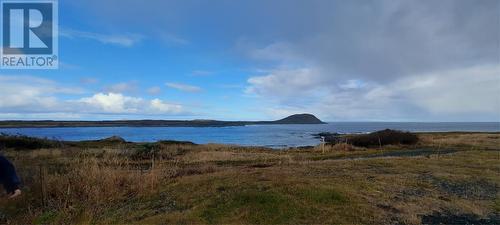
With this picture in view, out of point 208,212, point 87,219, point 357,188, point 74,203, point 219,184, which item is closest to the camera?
point 87,219

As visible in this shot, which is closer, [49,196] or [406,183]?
[49,196]

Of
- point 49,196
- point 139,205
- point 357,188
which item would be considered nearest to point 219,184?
point 139,205

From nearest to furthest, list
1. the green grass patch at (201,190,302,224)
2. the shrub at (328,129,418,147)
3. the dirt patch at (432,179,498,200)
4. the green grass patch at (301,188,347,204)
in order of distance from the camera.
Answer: the green grass patch at (201,190,302,224)
the green grass patch at (301,188,347,204)
the dirt patch at (432,179,498,200)
the shrub at (328,129,418,147)

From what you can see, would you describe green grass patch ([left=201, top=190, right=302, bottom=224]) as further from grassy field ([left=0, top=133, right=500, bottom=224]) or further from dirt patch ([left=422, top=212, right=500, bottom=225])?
dirt patch ([left=422, top=212, right=500, bottom=225])

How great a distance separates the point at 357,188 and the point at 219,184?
3280 millimetres

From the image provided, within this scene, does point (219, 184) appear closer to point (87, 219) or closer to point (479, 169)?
point (87, 219)

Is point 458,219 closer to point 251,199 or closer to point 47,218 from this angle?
point 251,199

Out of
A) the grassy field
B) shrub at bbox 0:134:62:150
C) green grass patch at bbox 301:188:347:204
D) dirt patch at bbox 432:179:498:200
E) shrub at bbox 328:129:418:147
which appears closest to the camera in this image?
the grassy field

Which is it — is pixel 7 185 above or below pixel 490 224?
above

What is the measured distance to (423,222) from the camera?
23.5 feet

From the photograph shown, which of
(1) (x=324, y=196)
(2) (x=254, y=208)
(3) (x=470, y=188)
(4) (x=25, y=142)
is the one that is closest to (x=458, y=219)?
(1) (x=324, y=196)

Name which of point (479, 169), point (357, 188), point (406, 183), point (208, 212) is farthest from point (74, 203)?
point (479, 169)

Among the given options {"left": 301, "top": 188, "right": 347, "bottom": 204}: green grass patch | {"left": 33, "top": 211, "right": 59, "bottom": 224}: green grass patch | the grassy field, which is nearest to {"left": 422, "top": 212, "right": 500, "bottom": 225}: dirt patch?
the grassy field

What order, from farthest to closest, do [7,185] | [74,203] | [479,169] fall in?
[479,169]
[74,203]
[7,185]
